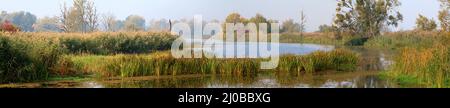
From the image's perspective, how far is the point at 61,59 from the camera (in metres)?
15.8

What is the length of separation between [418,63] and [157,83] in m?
6.06

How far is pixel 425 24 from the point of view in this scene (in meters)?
33.2

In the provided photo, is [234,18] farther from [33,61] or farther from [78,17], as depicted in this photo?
[33,61]

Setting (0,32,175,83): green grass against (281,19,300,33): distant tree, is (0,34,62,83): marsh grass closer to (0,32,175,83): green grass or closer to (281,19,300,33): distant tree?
(0,32,175,83): green grass

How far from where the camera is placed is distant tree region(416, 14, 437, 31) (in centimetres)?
3216

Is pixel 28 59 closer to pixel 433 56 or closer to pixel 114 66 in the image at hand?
pixel 114 66

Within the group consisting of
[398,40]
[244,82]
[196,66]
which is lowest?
[244,82]

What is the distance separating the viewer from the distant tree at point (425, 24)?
105 feet

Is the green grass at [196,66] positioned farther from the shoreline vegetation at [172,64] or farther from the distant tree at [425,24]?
the distant tree at [425,24]

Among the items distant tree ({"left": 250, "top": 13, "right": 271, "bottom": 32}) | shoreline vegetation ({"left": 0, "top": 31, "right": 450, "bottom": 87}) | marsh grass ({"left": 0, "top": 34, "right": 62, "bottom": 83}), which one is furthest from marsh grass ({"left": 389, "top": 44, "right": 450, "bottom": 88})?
distant tree ({"left": 250, "top": 13, "right": 271, "bottom": 32})

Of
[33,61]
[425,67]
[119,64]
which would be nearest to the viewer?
[425,67]

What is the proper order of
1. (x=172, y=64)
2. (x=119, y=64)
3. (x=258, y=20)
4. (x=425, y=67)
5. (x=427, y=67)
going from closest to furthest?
(x=427, y=67)
(x=425, y=67)
(x=119, y=64)
(x=172, y=64)
(x=258, y=20)

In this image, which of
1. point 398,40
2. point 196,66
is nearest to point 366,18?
point 398,40
